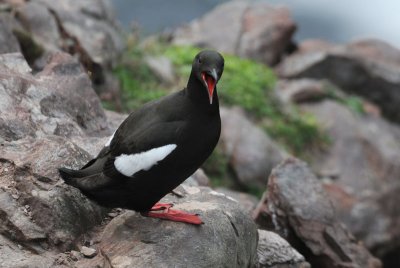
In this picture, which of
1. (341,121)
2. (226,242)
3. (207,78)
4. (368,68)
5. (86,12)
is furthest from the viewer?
(368,68)

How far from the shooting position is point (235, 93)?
11391 mm

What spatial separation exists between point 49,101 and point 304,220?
8.87 feet

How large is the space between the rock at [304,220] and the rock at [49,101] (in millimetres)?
1816

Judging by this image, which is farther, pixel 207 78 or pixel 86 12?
Result: pixel 86 12

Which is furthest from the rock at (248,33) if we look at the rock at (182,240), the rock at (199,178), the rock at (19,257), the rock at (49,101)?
the rock at (19,257)

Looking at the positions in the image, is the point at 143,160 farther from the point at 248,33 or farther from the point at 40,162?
the point at 248,33

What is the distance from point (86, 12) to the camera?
9.59m

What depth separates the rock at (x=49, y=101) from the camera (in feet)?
16.6

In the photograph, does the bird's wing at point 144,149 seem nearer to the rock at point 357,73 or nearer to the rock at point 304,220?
the rock at point 304,220

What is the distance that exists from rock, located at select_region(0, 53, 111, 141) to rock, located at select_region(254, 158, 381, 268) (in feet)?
5.96

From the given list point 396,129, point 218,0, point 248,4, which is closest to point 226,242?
point 396,129

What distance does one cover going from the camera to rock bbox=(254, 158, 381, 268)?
6527 millimetres

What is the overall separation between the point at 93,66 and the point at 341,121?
16.6 feet

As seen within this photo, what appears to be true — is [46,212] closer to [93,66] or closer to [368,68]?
[93,66]
